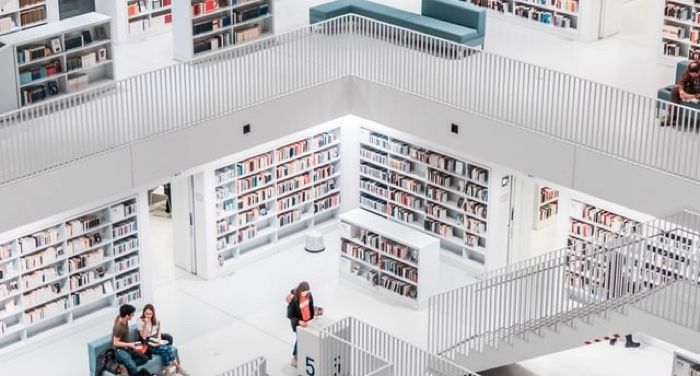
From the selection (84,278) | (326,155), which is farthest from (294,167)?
(84,278)

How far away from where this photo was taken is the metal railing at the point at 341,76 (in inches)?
752

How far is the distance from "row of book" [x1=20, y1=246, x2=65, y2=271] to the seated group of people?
6.47 feet

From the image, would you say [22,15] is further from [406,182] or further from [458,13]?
[458,13]

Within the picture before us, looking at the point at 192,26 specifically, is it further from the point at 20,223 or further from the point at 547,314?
the point at 547,314

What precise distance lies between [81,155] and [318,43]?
4.80m

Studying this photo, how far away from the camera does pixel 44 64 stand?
71.3 feet

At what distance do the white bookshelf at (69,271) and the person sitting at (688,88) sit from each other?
7.79 meters

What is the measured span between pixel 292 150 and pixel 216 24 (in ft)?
7.87

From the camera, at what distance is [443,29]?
23.1 meters

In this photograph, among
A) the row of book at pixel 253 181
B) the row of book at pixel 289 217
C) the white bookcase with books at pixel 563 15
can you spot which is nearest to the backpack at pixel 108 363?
the row of book at pixel 253 181

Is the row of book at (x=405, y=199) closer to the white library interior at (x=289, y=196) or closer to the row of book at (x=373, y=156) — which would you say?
the white library interior at (x=289, y=196)

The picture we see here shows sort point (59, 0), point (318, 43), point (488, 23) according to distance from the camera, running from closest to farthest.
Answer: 1. point (318, 43)
2. point (59, 0)
3. point (488, 23)

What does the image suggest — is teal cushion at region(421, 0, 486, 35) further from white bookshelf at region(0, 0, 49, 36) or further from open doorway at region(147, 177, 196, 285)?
white bookshelf at region(0, 0, 49, 36)

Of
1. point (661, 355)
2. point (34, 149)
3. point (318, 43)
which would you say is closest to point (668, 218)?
point (661, 355)
